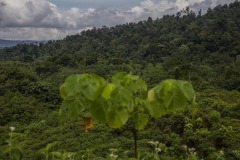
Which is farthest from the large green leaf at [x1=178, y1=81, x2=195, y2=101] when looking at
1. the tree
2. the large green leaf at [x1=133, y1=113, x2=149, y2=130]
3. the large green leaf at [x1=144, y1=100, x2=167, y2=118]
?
the large green leaf at [x1=133, y1=113, x2=149, y2=130]

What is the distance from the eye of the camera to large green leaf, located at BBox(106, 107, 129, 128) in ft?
3.07

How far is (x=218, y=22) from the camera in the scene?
40.4 meters

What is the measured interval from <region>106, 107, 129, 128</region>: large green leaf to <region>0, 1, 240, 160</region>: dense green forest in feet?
0.67

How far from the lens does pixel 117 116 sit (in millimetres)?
941

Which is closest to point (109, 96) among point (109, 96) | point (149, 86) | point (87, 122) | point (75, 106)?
point (109, 96)

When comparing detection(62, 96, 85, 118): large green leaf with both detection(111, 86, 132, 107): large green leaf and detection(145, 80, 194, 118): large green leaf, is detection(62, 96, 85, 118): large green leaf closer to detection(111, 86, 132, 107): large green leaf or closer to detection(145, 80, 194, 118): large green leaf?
detection(111, 86, 132, 107): large green leaf

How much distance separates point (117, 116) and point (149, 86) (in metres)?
20.2

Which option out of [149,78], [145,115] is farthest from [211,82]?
[145,115]

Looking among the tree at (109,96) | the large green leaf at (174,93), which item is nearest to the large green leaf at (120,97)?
the tree at (109,96)

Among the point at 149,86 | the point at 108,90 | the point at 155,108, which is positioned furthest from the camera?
the point at 149,86

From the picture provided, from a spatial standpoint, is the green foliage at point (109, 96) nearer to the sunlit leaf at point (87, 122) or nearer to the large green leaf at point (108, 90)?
the large green leaf at point (108, 90)

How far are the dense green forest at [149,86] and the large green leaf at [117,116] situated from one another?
204 mm

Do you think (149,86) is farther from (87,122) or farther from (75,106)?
(75,106)

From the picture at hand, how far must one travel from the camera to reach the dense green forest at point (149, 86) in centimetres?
1126
